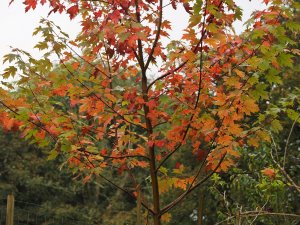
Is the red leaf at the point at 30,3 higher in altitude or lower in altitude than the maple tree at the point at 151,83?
higher

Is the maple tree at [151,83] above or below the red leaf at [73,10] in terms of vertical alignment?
below

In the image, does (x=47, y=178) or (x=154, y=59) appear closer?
(x=154, y=59)

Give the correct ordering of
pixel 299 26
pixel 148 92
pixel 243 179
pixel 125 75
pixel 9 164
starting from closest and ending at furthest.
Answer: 1. pixel 299 26
2. pixel 148 92
3. pixel 125 75
4. pixel 243 179
5. pixel 9 164

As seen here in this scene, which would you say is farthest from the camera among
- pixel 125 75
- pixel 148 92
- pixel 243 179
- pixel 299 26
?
pixel 243 179

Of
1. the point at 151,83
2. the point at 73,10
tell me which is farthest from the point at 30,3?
the point at 151,83

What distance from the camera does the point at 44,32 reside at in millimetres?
3619

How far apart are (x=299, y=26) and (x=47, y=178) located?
2263 centimetres

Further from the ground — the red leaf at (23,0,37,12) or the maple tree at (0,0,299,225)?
the red leaf at (23,0,37,12)

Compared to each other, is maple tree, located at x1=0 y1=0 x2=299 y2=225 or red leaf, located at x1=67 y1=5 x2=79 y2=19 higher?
red leaf, located at x1=67 y1=5 x2=79 y2=19

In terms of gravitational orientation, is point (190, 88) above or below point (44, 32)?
below

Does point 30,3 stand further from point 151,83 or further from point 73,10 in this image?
point 151,83

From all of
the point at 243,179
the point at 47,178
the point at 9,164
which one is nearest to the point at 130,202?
Result: the point at 47,178

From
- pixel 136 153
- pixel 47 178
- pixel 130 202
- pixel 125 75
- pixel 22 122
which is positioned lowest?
pixel 136 153

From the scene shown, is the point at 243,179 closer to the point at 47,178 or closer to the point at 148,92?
the point at 148,92
